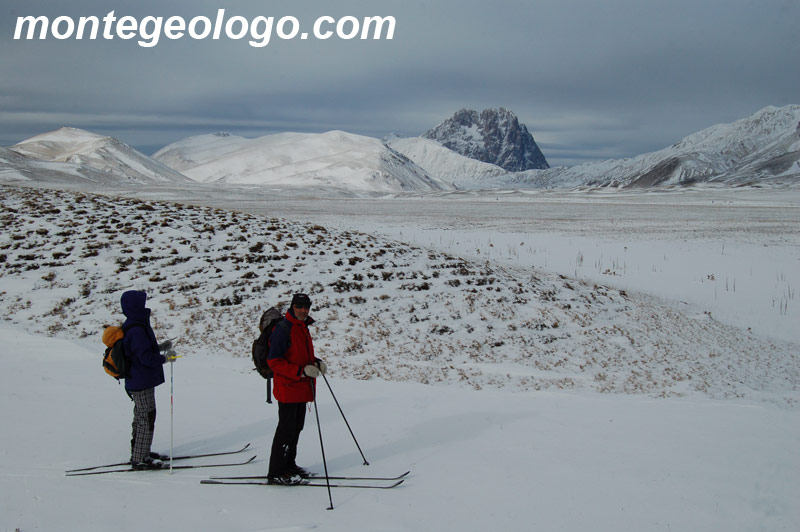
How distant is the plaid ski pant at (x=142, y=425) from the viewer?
23.0 ft

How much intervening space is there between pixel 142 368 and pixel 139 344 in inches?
14.9

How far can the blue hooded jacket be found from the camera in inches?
261

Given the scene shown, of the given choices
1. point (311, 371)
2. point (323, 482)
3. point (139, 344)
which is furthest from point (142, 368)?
point (323, 482)

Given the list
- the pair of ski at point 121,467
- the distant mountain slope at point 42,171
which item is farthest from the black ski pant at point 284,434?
the distant mountain slope at point 42,171

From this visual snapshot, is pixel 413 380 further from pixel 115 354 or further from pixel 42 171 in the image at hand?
pixel 42 171

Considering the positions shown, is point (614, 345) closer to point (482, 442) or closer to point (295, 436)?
point (482, 442)

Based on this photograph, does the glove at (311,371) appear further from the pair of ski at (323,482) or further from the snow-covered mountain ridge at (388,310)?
the snow-covered mountain ridge at (388,310)

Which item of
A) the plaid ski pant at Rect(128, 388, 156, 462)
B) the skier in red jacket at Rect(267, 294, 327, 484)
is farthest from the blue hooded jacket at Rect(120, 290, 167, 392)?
the skier in red jacket at Rect(267, 294, 327, 484)

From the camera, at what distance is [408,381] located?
12.1 metres

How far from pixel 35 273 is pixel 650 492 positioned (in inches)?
739

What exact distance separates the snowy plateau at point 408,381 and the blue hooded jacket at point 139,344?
1.18 meters

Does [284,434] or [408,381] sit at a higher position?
[284,434]

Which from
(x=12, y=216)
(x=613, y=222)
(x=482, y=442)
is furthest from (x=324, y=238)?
(x=613, y=222)

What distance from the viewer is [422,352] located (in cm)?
1398
